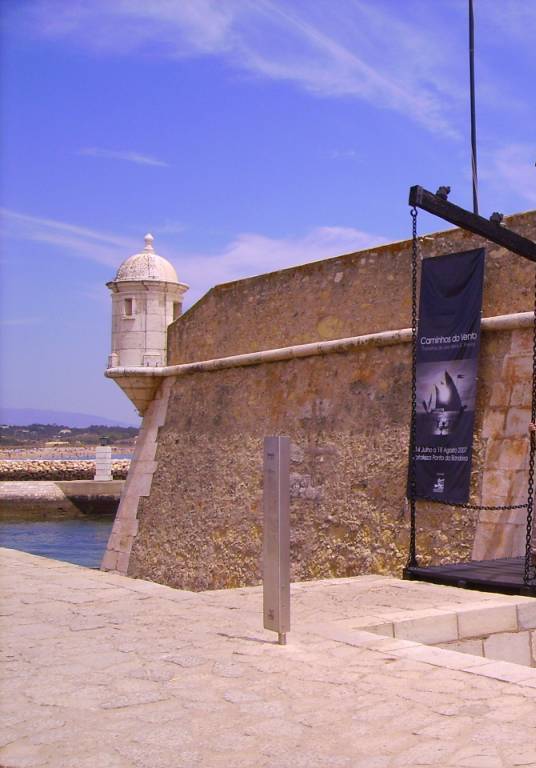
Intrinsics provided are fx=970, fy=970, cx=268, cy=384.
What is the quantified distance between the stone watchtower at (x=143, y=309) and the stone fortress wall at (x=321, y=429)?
0.71 ft

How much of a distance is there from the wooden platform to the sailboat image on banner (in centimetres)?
141

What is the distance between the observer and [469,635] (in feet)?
17.2

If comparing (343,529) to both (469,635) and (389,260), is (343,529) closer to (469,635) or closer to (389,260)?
(389,260)

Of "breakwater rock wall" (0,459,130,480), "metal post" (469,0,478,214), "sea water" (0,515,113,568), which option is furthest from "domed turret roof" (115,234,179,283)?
"breakwater rock wall" (0,459,130,480)

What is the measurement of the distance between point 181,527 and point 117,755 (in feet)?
28.4

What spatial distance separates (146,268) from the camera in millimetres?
12625

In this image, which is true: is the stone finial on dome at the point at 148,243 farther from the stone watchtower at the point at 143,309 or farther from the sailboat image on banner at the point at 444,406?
the sailboat image on banner at the point at 444,406

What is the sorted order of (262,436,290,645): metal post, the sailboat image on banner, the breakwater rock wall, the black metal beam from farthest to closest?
1. the breakwater rock wall
2. the sailboat image on banner
3. the black metal beam
4. (262,436,290,645): metal post

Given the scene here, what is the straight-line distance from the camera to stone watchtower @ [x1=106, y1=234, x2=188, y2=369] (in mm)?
12625

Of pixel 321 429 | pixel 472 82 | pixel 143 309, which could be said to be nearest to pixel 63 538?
pixel 143 309

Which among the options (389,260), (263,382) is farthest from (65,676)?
(263,382)

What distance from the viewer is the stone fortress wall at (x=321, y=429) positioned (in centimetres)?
798

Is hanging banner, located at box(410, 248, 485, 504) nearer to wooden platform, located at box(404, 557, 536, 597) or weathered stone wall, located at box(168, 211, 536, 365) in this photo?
weathered stone wall, located at box(168, 211, 536, 365)

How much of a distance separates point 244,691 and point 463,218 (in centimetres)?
362
